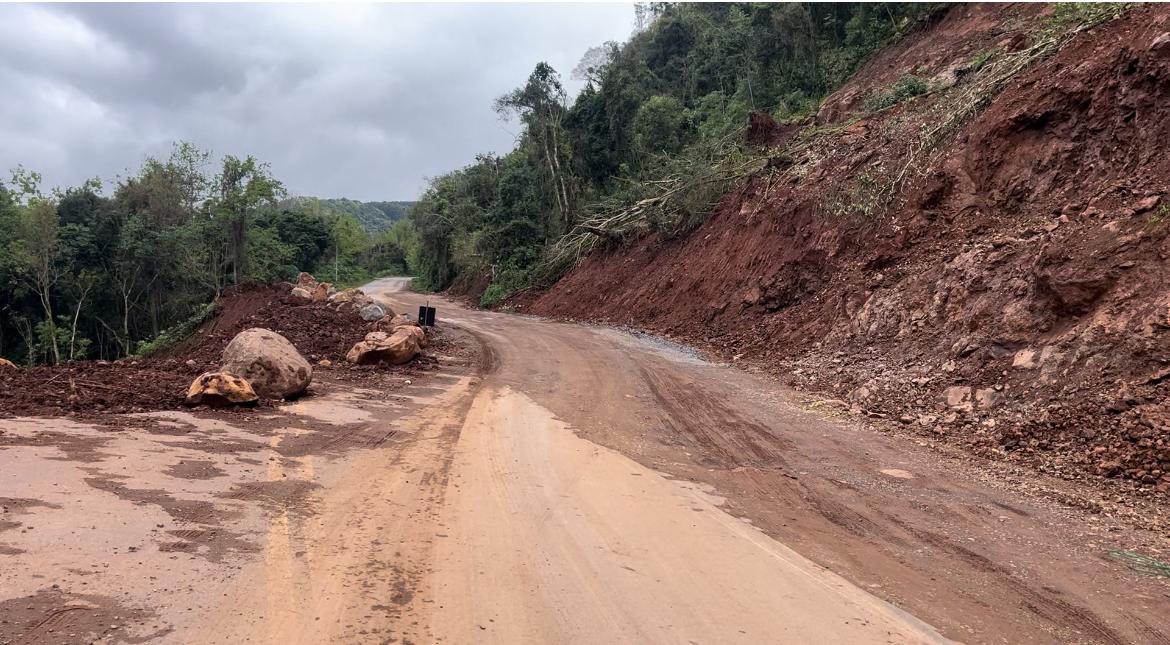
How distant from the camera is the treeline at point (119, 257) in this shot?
2691cm

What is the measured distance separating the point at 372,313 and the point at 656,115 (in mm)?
17860

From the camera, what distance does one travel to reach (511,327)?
61.8ft

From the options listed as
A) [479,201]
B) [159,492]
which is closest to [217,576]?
[159,492]

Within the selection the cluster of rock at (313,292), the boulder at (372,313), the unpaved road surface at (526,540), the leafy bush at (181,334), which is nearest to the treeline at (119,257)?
the leafy bush at (181,334)

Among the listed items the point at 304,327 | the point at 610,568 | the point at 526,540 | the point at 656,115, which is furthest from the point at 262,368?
the point at 656,115

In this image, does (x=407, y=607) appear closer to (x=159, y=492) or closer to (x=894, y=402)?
(x=159, y=492)

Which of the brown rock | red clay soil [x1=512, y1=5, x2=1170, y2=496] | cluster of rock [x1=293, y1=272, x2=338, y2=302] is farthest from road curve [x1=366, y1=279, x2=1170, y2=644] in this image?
cluster of rock [x1=293, y1=272, x2=338, y2=302]

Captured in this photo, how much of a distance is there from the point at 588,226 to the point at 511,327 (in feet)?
25.9

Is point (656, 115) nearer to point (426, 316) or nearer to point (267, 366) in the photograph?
point (426, 316)

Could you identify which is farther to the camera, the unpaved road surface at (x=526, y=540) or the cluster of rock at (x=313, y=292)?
the cluster of rock at (x=313, y=292)

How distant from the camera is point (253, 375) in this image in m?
7.89

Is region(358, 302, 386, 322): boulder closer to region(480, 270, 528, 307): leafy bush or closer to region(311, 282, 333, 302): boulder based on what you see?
region(311, 282, 333, 302): boulder

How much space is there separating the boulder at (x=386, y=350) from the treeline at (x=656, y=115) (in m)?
A: 12.1

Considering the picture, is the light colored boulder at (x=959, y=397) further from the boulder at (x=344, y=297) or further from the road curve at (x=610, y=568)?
the boulder at (x=344, y=297)
